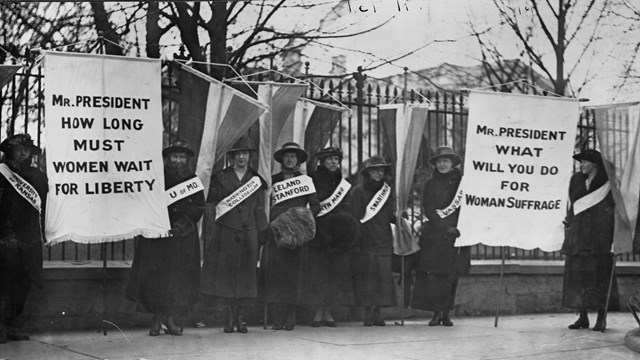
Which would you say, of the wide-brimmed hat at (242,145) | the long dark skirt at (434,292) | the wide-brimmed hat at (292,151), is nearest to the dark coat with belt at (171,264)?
the wide-brimmed hat at (242,145)

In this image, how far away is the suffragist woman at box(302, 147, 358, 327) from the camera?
31.4 ft

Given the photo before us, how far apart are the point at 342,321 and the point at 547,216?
8.81 ft

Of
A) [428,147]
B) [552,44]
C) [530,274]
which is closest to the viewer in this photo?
[428,147]

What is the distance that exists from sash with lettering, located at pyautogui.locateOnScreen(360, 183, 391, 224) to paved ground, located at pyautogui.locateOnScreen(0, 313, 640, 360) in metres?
1.25

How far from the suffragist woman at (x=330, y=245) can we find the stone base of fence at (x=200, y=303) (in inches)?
16.4

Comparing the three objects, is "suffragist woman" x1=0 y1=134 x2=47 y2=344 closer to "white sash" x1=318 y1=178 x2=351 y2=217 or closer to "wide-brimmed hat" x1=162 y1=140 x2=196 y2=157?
"wide-brimmed hat" x1=162 y1=140 x2=196 y2=157

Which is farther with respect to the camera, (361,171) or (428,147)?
(428,147)

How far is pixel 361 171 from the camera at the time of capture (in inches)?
403

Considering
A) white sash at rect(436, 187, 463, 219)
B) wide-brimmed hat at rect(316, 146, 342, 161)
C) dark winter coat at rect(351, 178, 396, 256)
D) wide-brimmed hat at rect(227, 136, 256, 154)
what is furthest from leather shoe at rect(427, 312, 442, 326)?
wide-brimmed hat at rect(227, 136, 256, 154)

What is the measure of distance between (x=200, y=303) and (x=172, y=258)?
0.99 m

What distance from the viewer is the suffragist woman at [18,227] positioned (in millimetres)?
7891

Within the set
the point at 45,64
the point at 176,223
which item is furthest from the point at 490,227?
the point at 45,64

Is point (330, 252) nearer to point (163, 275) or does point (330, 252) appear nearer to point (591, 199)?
point (163, 275)

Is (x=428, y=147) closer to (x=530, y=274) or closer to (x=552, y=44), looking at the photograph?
(x=530, y=274)
